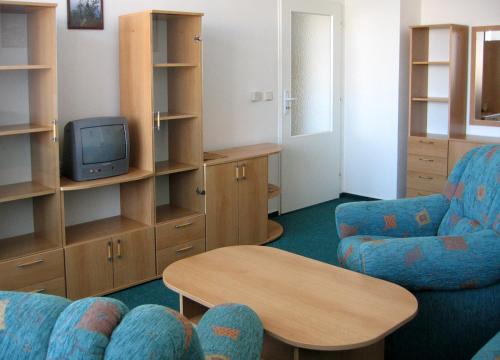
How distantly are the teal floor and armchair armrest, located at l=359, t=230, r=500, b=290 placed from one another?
4.76 ft

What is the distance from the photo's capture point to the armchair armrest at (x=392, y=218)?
3.45 meters

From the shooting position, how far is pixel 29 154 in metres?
3.90

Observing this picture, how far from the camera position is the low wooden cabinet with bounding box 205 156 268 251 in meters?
4.52

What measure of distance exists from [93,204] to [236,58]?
1.76 meters

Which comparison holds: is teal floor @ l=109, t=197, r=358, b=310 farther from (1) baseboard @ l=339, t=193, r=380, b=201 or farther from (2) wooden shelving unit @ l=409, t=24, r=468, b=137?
(2) wooden shelving unit @ l=409, t=24, r=468, b=137

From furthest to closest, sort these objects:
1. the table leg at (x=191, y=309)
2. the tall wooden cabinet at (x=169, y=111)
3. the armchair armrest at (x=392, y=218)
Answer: the tall wooden cabinet at (x=169, y=111), the armchair armrest at (x=392, y=218), the table leg at (x=191, y=309)

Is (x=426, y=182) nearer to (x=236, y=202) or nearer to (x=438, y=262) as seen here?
(x=236, y=202)

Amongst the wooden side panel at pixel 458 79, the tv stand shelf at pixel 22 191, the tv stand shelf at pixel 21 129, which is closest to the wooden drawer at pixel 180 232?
the tv stand shelf at pixel 22 191

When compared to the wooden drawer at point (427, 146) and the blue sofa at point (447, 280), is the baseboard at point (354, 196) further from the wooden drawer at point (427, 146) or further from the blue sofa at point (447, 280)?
the blue sofa at point (447, 280)

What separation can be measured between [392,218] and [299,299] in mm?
1111

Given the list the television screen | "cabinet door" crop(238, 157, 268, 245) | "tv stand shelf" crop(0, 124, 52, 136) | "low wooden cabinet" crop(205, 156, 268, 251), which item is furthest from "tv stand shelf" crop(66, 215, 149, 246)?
"cabinet door" crop(238, 157, 268, 245)

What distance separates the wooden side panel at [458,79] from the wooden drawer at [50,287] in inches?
143

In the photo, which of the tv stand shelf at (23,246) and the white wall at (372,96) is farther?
the white wall at (372,96)

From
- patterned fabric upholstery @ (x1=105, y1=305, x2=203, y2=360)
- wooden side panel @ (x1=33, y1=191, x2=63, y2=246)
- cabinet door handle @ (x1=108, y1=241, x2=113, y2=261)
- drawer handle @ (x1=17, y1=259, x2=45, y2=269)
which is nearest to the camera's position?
patterned fabric upholstery @ (x1=105, y1=305, x2=203, y2=360)
